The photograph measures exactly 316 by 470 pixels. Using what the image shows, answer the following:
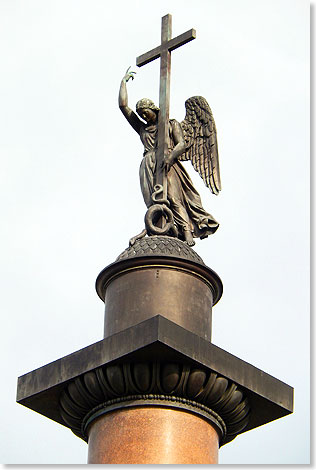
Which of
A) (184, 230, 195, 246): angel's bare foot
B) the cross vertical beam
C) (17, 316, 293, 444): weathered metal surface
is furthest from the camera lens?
the cross vertical beam

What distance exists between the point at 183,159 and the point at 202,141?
418 millimetres

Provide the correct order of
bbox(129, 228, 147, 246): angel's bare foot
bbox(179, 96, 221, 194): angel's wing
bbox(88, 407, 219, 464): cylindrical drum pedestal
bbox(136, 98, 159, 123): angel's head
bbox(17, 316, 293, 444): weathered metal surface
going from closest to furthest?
bbox(17, 316, 293, 444): weathered metal surface
bbox(88, 407, 219, 464): cylindrical drum pedestal
bbox(129, 228, 147, 246): angel's bare foot
bbox(136, 98, 159, 123): angel's head
bbox(179, 96, 221, 194): angel's wing

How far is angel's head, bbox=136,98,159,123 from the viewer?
1427 cm

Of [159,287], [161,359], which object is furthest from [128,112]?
[161,359]

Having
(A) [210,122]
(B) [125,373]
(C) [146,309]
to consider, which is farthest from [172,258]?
(A) [210,122]

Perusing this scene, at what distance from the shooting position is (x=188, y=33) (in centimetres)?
1463

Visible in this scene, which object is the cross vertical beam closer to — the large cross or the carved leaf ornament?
the large cross

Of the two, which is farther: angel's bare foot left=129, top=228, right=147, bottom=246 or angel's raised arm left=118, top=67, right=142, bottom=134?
angel's raised arm left=118, top=67, right=142, bottom=134

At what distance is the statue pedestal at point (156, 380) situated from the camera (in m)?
11.6

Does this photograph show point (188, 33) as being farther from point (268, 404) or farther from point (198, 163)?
point (268, 404)

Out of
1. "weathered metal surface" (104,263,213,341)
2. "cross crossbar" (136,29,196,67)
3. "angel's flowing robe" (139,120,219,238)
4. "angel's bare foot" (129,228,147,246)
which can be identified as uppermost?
"cross crossbar" (136,29,196,67)

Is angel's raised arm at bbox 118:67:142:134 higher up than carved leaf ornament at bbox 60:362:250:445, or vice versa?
angel's raised arm at bbox 118:67:142:134

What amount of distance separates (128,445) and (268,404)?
161 centimetres

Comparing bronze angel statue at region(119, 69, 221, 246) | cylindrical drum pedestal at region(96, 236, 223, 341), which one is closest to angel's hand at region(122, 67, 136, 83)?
bronze angel statue at region(119, 69, 221, 246)
